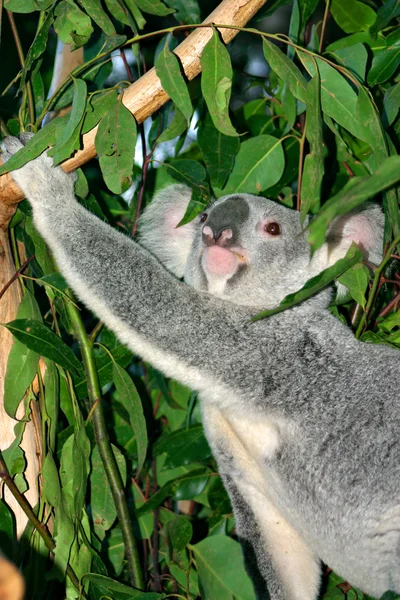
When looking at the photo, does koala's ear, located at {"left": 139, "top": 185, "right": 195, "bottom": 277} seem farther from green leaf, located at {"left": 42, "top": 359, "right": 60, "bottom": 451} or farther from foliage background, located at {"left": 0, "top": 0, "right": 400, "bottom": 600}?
green leaf, located at {"left": 42, "top": 359, "right": 60, "bottom": 451}

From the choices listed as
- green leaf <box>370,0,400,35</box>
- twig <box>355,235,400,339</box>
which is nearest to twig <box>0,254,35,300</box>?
twig <box>355,235,400,339</box>

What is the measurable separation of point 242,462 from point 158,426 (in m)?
0.94

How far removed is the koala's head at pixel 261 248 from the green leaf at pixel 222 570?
976mm

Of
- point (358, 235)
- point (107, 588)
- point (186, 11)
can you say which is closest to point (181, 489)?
point (107, 588)

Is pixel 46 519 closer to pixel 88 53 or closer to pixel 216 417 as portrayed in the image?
pixel 216 417

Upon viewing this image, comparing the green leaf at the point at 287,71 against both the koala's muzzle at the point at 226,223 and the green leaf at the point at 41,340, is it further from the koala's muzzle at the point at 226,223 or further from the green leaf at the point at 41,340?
the green leaf at the point at 41,340

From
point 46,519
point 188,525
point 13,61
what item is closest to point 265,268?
point 188,525

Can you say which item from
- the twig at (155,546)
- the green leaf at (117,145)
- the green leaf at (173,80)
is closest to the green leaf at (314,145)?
the green leaf at (173,80)

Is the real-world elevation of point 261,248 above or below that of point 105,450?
Result: above

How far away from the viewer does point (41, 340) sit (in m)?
2.46

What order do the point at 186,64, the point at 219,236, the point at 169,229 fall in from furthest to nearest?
the point at 169,229 → the point at 219,236 → the point at 186,64

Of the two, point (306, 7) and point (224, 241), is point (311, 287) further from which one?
point (306, 7)

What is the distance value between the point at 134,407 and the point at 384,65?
1712 mm

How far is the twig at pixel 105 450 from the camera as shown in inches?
104
